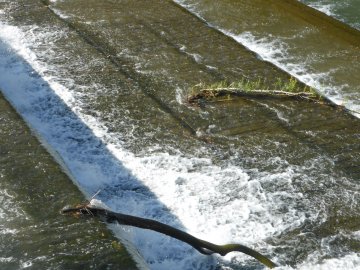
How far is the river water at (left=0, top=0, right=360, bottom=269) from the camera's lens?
4691mm

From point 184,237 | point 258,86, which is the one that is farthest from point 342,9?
point 184,237

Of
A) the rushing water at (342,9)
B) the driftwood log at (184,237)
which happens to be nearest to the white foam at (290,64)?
the rushing water at (342,9)

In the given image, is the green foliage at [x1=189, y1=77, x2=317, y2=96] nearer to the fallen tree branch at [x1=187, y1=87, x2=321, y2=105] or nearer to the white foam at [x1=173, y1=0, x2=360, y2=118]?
the fallen tree branch at [x1=187, y1=87, x2=321, y2=105]

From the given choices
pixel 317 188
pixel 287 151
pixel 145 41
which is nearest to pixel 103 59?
pixel 145 41

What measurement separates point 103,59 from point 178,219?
2795 millimetres

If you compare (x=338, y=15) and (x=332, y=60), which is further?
(x=338, y=15)

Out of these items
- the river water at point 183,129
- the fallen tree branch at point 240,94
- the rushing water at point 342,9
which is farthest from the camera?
the rushing water at point 342,9

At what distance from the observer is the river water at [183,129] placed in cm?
469

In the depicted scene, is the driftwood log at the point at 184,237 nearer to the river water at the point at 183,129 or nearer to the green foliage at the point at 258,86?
the river water at the point at 183,129

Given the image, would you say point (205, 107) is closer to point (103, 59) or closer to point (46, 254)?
point (103, 59)

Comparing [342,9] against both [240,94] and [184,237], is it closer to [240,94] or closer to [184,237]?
[240,94]

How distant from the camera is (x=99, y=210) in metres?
4.57

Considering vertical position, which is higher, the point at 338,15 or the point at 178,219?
the point at 338,15

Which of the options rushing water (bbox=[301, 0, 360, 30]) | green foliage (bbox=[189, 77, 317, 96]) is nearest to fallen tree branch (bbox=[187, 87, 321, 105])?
green foliage (bbox=[189, 77, 317, 96])
